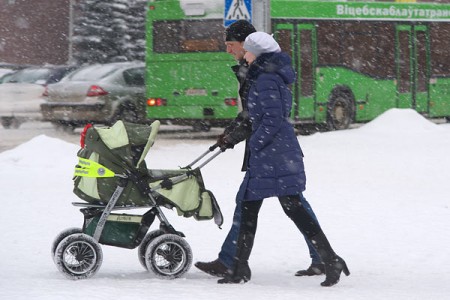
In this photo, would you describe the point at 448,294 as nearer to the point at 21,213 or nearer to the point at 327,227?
the point at 327,227

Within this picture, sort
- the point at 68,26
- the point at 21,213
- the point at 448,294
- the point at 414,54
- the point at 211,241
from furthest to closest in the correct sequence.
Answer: the point at 68,26 → the point at 414,54 → the point at 21,213 → the point at 211,241 → the point at 448,294

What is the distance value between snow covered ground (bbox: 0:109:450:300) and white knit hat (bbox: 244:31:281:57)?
1.50 meters

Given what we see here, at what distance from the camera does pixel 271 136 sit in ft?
24.1

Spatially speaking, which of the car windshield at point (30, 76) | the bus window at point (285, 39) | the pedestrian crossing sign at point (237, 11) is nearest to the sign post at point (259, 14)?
the pedestrian crossing sign at point (237, 11)

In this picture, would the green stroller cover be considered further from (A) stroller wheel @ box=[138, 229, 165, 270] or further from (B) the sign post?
(B) the sign post

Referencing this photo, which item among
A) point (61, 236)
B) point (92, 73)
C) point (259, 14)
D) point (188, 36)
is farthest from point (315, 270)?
point (92, 73)

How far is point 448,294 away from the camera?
722cm

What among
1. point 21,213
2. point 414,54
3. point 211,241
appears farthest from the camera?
point 414,54

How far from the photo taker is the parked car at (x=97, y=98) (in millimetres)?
20938

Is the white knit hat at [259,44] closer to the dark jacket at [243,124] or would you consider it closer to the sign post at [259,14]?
the dark jacket at [243,124]

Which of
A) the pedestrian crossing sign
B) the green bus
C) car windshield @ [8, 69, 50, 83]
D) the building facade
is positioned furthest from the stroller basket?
the building facade

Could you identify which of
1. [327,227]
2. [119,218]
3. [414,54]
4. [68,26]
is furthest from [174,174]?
[68,26]

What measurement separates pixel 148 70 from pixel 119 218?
14297 millimetres

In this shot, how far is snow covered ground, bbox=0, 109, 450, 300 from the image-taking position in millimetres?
7277
